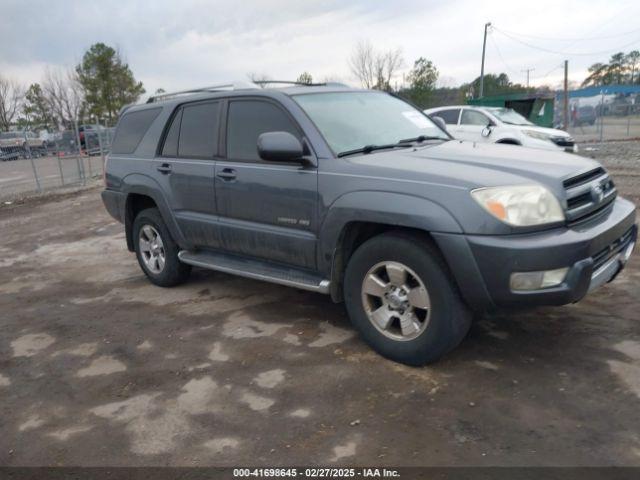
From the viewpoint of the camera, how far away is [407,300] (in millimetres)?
3439

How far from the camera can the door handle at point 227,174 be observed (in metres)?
4.39

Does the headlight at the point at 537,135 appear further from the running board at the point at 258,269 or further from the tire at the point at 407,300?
the tire at the point at 407,300

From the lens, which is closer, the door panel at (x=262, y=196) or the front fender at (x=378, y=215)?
the front fender at (x=378, y=215)

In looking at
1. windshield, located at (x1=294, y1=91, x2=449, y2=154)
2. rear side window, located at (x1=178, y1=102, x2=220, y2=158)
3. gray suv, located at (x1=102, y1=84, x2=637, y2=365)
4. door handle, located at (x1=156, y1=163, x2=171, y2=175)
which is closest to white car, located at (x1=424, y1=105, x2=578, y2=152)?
windshield, located at (x1=294, y1=91, x2=449, y2=154)

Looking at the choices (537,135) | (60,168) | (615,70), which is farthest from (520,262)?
(615,70)

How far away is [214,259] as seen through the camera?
4.79 metres

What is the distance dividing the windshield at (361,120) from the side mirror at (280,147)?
10.9 inches

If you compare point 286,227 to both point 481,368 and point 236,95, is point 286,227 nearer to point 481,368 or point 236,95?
point 236,95

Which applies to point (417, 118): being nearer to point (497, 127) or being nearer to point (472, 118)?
point (497, 127)

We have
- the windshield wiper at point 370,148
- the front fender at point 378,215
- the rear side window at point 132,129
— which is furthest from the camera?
the rear side window at point 132,129

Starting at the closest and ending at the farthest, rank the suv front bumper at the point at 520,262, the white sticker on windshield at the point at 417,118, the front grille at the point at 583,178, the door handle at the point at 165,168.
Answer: the suv front bumper at the point at 520,262 → the front grille at the point at 583,178 → the white sticker on windshield at the point at 417,118 → the door handle at the point at 165,168

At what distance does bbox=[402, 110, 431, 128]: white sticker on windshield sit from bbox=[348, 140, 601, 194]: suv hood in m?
0.61

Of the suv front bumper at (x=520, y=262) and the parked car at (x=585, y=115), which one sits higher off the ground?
the parked car at (x=585, y=115)

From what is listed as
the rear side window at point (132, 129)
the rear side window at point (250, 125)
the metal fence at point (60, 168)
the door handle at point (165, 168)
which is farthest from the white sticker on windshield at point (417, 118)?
the metal fence at point (60, 168)
